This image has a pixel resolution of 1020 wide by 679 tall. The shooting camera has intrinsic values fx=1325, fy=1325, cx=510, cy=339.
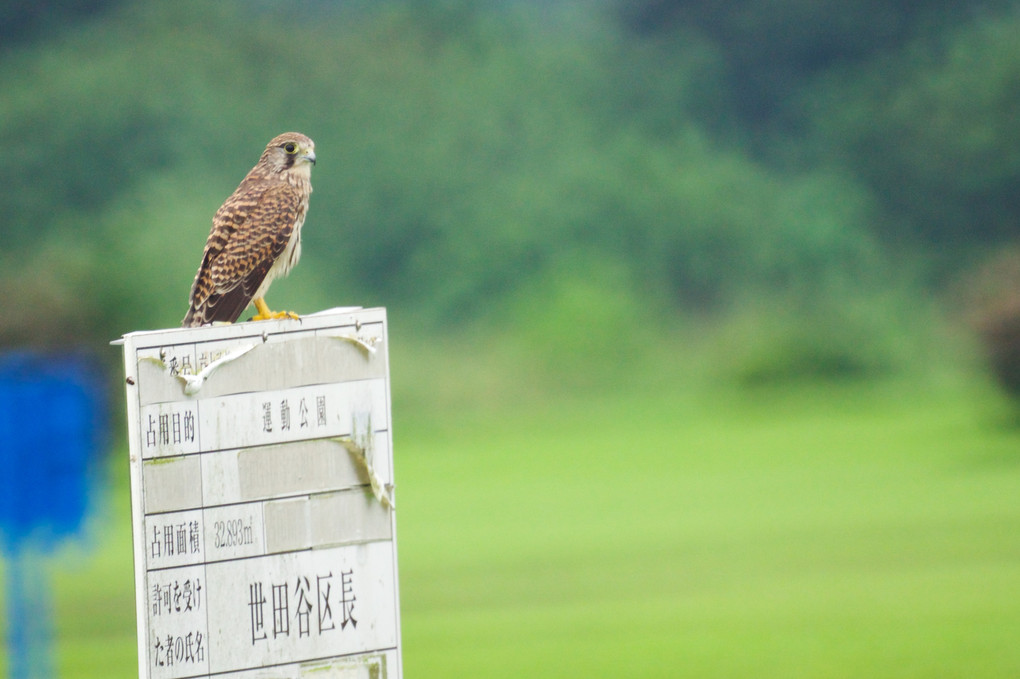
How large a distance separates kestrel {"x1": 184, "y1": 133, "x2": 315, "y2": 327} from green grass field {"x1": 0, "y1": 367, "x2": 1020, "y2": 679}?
7.92 ft

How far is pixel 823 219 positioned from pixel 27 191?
417 inches

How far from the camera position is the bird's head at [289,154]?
10.3 feet

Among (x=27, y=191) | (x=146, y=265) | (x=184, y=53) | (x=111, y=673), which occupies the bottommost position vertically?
(x=111, y=673)

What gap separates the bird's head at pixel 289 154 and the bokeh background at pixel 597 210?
4820 mm

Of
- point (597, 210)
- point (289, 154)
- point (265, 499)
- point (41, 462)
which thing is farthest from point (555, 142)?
point (265, 499)

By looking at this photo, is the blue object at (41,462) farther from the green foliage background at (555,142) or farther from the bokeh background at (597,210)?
the green foliage background at (555,142)

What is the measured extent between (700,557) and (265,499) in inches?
195

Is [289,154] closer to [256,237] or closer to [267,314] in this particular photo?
[256,237]

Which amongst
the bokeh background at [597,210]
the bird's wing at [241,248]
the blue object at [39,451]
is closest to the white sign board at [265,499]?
the bird's wing at [241,248]

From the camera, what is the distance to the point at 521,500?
8.61 meters

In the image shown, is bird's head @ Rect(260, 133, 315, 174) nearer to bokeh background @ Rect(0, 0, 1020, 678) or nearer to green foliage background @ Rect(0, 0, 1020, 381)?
bokeh background @ Rect(0, 0, 1020, 678)

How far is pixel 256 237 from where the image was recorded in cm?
291

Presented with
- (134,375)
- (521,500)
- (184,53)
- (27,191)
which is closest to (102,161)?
(27,191)

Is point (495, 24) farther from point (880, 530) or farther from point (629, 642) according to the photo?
point (629, 642)
